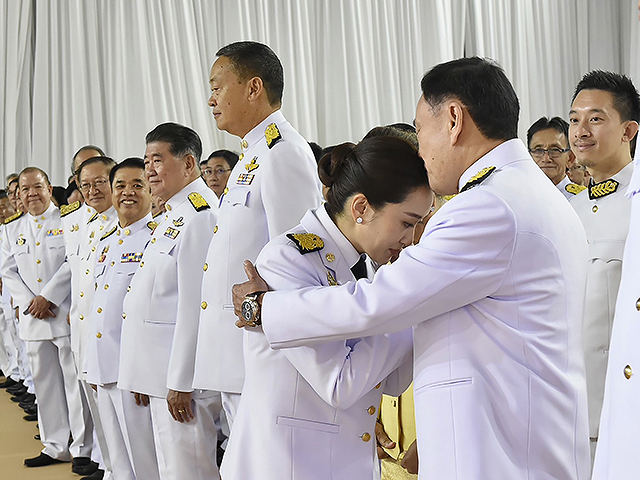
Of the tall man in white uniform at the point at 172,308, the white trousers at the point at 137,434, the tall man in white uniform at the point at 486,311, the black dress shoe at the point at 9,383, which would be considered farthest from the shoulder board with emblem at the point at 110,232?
the black dress shoe at the point at 9,383

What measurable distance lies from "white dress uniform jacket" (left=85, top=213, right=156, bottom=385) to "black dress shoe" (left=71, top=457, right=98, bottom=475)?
1.14 metres

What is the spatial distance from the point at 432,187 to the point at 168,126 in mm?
1992

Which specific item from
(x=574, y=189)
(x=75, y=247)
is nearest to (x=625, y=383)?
(x=574, y=189)

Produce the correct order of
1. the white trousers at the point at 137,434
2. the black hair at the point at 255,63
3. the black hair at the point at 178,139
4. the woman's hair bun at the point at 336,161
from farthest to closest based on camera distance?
the white trousers at the point at 137,434
the black hair at the point at 178,139
the black hair at the point at 255,63
the woman's hair bun at the point at 336,161

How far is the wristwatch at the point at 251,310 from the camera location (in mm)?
1590

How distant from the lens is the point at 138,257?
3.61 meters

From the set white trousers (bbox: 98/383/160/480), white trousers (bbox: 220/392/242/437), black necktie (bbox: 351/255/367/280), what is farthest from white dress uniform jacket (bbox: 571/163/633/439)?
white trousers (bbox: 98/383/160/480)

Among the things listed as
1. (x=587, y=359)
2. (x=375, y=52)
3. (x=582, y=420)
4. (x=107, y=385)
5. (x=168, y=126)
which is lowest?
(x=107, y=385)

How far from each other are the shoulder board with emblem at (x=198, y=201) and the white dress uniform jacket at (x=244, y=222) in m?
0.44

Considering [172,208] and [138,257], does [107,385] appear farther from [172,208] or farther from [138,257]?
[172,208]

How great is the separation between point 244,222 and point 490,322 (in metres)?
1.30

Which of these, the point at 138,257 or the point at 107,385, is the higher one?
the point at 138,257

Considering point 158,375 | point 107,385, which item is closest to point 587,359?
point 158,375

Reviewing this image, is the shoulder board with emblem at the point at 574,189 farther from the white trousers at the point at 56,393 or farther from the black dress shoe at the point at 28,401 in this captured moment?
the black dress shoe at the point at 28,401
